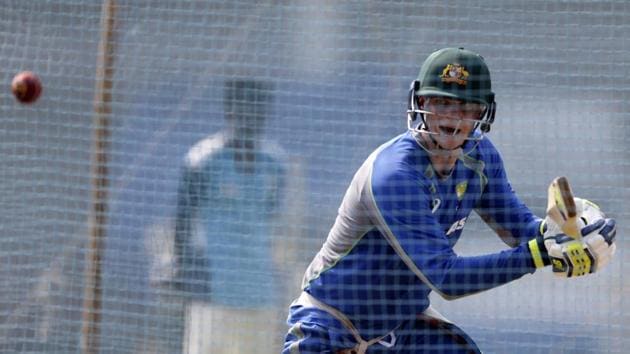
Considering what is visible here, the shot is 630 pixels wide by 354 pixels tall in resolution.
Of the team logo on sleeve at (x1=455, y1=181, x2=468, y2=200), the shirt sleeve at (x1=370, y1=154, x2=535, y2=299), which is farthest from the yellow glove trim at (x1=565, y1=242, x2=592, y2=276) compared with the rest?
the team logo on sleeve at (x1=455, y1=181, x2=468, y2=200)

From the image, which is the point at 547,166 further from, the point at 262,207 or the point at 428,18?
the point at 262,207

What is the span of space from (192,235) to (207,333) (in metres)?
0.41

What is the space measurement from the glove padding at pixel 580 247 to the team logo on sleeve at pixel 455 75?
0.46 metres

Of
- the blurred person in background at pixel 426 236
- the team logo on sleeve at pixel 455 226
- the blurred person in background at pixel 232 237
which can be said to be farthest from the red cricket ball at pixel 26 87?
the team logo on sleeve at pixel 455 226

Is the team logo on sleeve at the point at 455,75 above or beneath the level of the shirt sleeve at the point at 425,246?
above

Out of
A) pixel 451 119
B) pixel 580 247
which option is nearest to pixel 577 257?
pixel 580 247

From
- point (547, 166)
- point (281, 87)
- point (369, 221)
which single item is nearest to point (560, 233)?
point (369, 221)

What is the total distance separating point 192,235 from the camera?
536 centimetres

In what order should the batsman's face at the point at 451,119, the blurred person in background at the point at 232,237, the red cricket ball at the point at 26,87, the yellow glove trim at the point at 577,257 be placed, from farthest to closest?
1. the blurred person in background at the point at 232,237
2. the red cricket ball at the point at 26,87
3. the batsman's face at the point at 451,119
4. the yellow glove trim at the point at 577,257

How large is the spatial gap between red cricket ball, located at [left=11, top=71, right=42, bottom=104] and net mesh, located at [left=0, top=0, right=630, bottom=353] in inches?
9.2

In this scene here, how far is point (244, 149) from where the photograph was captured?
17.3 feet

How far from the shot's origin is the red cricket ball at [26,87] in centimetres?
494

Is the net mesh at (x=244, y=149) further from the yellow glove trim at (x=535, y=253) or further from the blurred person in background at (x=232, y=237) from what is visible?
the yellow glove trim at (x=535, y=253)

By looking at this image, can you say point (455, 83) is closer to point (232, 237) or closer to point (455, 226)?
point (455, 226)
